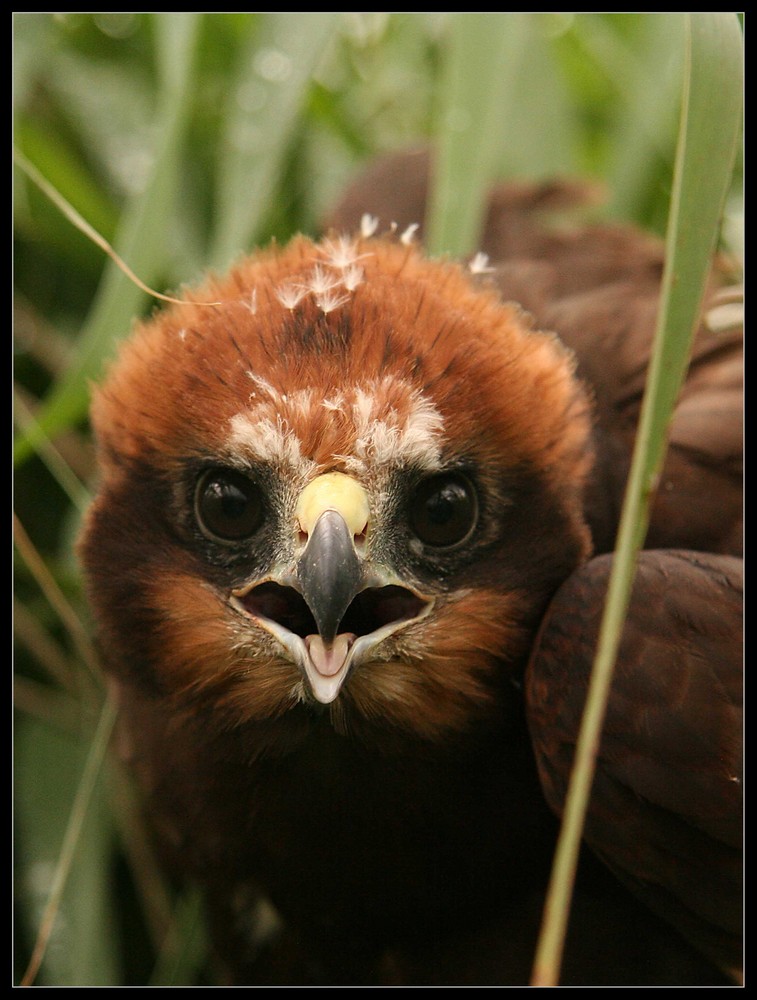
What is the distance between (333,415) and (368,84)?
171 centimetres

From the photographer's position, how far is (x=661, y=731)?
57.7 inches

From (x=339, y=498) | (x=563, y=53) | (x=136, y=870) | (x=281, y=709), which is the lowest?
(x=136, y=870)

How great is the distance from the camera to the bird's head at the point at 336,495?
4.55 feet

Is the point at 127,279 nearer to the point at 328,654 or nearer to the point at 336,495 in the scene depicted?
the point at 336,495

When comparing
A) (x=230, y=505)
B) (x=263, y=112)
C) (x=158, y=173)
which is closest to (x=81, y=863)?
(x=230, y=505)

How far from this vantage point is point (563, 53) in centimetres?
286

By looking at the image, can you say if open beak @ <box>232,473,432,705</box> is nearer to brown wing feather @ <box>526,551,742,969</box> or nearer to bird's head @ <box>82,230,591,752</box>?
bird's head @ <box>82,230,591,752</box>

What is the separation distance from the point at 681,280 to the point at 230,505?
28.6 inches

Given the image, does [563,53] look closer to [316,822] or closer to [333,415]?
[333,415]

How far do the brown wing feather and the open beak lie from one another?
0.23 metres

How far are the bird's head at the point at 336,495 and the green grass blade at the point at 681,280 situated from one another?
414mm

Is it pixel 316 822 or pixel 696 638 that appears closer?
pixel 696 638

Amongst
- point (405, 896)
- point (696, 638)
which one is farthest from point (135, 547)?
point (696, 638)

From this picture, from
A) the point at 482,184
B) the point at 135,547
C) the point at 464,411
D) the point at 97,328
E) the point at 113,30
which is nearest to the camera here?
the point at 464,411
